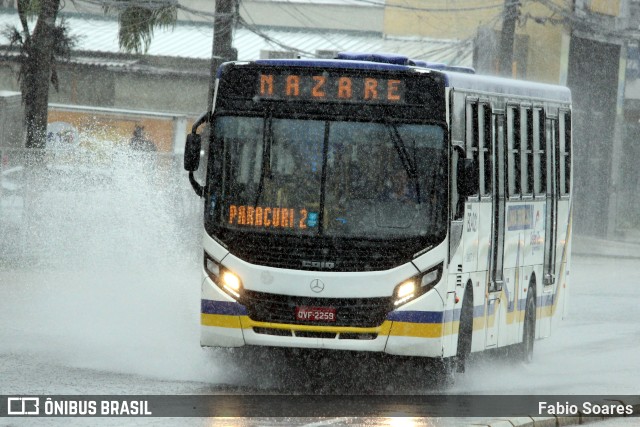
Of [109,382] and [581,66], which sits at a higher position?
[581,66]

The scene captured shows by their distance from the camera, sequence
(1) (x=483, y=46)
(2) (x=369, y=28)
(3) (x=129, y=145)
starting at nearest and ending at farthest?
(3) (x=129, y=145) → (1) (x=483, y=46) → (2) (x=369, y=28)

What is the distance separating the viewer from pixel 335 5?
214 ft

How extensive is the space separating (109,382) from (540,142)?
5908 mm

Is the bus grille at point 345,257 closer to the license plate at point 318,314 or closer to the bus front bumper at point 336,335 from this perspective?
the license plate at point 318,314

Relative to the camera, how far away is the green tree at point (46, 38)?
1176 inches

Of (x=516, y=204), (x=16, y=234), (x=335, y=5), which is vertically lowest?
(x=16, y=234)

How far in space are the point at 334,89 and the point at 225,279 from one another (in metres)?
1.80

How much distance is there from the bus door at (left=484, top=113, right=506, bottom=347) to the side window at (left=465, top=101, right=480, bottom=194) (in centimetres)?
59

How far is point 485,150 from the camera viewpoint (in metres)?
14.8

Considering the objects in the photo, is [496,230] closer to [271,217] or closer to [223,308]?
[271,217]

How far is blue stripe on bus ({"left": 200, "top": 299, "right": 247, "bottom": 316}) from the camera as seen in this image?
1325 cm

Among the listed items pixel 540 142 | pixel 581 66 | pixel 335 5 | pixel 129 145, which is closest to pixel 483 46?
pixel 581 66

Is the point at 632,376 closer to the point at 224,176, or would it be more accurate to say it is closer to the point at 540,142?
the point at 540,142

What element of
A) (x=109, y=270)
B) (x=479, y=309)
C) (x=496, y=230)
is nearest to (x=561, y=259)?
(x=496, y=230)
